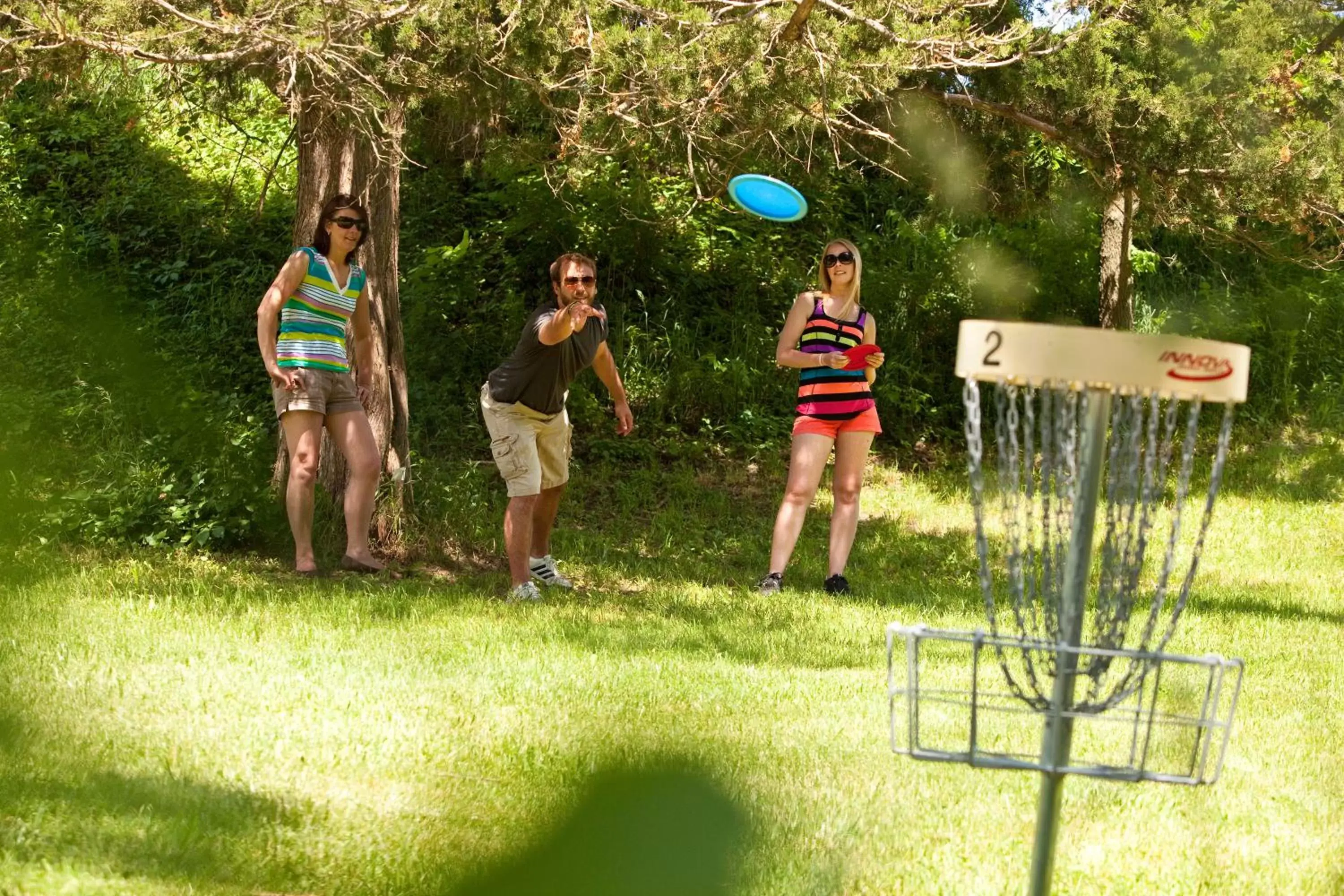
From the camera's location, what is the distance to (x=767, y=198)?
675 centimetres

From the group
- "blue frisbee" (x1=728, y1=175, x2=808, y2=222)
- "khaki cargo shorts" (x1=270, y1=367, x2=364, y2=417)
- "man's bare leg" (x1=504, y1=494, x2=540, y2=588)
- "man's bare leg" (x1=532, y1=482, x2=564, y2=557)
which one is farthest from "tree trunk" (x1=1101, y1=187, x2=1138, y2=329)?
"khaki cargo shorts" (x1=270, y1=367, x2=364, y2=417)

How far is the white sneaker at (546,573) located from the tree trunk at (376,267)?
954mm

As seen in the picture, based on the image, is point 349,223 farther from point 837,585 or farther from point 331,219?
point 837,585

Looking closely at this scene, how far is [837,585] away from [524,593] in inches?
66.6

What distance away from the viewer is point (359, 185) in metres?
7.63

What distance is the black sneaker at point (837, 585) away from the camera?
24.1 ft

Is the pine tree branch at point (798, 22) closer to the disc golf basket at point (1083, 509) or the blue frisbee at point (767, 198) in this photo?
the blue frisbee at point (767, 198)

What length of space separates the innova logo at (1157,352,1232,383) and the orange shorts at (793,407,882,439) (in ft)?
16.2

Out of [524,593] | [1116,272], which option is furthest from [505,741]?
[1116,272]

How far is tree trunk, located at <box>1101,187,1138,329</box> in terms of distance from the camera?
11141 millimetres

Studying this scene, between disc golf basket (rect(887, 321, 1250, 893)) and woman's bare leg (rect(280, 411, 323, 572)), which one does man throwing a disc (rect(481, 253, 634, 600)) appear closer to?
woman's bare leg (rect(280, 411, 323, 572))

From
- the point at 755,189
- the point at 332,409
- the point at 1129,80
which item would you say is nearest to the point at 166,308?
the point at 332,409

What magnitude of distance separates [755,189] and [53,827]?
4.55m

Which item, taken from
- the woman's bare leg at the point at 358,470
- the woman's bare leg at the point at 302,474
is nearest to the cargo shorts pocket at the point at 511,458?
the woman's bare leg at the point at 358,470
